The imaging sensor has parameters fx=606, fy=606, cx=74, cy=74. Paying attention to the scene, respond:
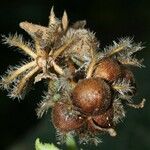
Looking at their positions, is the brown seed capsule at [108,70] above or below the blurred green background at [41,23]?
above

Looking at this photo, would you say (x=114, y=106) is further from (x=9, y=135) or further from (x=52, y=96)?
(x=9, y=135)

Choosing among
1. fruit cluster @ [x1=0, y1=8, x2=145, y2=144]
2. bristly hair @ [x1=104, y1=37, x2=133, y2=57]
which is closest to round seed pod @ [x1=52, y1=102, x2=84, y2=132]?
fruit cluster @ [x1=0, y1=8, x2=145, y2=144]

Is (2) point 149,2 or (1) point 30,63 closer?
(1) point 30,63

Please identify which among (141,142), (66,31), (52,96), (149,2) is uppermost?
(66,31)

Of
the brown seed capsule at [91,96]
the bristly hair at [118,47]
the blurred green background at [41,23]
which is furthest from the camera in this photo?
the blurred green background at [41,23]

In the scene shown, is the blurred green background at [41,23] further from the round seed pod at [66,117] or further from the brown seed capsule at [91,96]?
the brown seed capsule at [91,96]

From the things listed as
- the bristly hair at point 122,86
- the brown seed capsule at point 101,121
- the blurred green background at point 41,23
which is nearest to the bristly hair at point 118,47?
the bristly hair at point 122,86

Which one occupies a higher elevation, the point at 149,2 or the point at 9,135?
the point at 149,2

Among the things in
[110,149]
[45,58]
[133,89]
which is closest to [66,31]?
[45,58]

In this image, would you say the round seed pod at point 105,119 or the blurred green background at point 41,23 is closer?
the round seed pod at point 105,119
